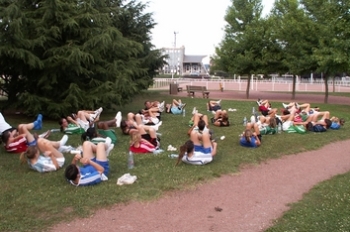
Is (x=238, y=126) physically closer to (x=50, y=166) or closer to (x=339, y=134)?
(x=339, y=134)

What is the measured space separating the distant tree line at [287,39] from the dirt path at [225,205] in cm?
1259

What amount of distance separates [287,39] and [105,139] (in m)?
20.0

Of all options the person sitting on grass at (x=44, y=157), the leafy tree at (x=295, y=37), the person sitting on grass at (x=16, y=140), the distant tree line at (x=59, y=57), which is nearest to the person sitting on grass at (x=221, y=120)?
the distant tree line at (x=59, y=57)

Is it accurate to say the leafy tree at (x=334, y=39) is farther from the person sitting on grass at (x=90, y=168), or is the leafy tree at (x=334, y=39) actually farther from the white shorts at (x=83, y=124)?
the person sitting on grass at (x=90, y=168)

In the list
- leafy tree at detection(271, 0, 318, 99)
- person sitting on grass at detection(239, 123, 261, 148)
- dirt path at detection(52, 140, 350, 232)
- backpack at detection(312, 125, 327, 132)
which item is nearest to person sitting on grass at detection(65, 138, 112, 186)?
dirt path at detection(52, 140, 350, 232)

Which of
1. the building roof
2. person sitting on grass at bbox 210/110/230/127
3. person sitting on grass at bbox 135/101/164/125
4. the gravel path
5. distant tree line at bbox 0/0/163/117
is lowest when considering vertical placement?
the gravel path

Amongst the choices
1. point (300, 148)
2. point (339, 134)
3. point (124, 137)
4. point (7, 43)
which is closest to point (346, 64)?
point (339, 134)

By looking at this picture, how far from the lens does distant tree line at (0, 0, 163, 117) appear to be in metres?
13.2

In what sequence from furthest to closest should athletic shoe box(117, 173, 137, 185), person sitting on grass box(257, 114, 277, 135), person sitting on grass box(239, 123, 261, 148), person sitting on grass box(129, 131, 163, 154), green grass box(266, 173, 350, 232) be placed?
person sitting on grass box(257, 114, 277, 135), person sitting on grass box(239, 123, 261, 148), person sitting on grass box(129, 131, 163, 154), athletic shoe box(117, 173, 137, 185), green grass box(266, 173, 350, 232)

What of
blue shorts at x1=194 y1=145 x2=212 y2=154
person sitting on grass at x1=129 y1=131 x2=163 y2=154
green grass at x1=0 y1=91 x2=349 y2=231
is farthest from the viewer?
person sitting on grass at x1=129 y1=131 x2=163 y2=154

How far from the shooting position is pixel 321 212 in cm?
558

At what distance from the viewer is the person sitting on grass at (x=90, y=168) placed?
650 centimetres

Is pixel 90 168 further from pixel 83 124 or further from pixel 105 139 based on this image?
pixel 83 124

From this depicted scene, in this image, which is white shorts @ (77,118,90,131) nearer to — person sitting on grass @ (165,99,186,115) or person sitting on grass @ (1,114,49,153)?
person sitting on grass @ (1,114,49,153)
